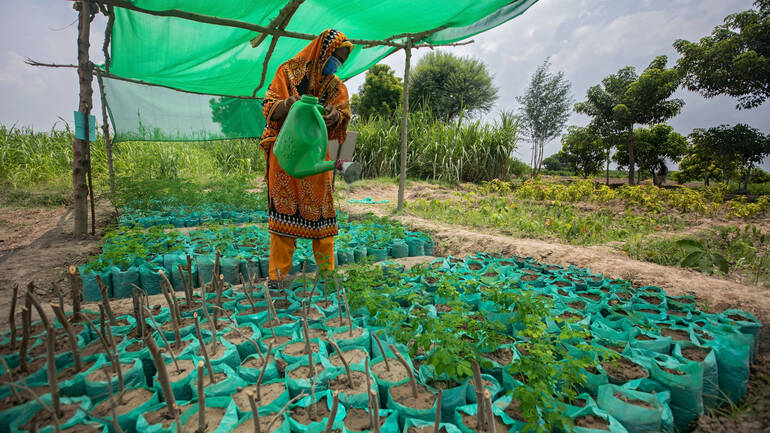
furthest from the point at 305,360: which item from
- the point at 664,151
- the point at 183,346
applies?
the point at 664,151

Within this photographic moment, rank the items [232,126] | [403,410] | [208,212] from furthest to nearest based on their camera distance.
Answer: [232,126] < [208,212] < [403,410]

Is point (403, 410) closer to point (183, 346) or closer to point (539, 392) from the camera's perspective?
point (539, 392)

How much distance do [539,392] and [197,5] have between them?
364cm

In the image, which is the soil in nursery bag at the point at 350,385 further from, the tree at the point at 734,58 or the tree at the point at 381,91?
the tree at the point at 381,91

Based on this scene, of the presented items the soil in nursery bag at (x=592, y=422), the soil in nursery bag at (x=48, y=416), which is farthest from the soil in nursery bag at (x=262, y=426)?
the soil in nursery bag at (x=592, y=422)

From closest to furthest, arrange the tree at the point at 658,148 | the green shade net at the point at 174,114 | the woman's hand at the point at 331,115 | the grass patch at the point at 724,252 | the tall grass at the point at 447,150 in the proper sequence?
1. the woman's hand at the point at 331,115
2. the grass patch at the point at 724,252
3. the green shade net at the point at 174,114
4. the tall grass at the point at 447,150
5. the tree at the point at 658,148

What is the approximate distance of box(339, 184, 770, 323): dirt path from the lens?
7.59 feet

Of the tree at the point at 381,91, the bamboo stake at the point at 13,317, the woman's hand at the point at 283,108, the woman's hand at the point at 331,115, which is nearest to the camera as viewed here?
the bamboo stake at the point at 13,317

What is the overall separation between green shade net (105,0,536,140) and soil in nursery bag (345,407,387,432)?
3.20 meters

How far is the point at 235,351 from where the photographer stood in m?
1.56

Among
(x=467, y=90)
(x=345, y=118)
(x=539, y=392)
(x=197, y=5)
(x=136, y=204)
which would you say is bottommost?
(x=539, y=392)

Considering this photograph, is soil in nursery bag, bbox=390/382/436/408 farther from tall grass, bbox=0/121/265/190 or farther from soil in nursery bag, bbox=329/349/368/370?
tall grass, bbox=0/121/265/190

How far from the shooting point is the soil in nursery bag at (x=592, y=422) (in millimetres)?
1175

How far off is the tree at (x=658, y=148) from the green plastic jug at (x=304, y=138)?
630 inches
